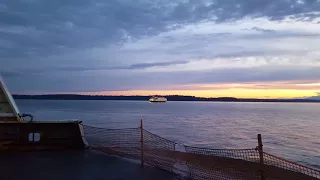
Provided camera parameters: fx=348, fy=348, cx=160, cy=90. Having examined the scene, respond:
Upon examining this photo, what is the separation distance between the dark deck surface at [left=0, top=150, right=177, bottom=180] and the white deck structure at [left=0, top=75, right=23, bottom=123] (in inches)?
70.6

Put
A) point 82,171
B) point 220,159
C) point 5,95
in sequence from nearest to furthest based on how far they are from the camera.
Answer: point 82,171, point 5,95, point 220,159

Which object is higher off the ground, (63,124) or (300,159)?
(63,124)

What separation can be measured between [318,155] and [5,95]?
73.8ft

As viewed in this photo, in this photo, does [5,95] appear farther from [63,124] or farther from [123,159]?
[123,159]

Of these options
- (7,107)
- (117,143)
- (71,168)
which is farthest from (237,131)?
(71,168)

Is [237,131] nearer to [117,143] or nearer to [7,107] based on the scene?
[117,143]

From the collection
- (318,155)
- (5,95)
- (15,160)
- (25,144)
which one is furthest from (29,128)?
(318,155)

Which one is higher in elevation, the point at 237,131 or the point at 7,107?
the point at 7,107

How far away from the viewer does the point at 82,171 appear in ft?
32.4

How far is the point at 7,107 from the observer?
540 inches

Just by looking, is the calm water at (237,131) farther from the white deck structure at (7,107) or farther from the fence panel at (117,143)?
the white deck structure at (7,107)

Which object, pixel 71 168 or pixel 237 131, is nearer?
pixel 71 168

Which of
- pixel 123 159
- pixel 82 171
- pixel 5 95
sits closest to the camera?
pixel 82 171

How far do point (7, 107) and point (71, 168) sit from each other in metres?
5.19
